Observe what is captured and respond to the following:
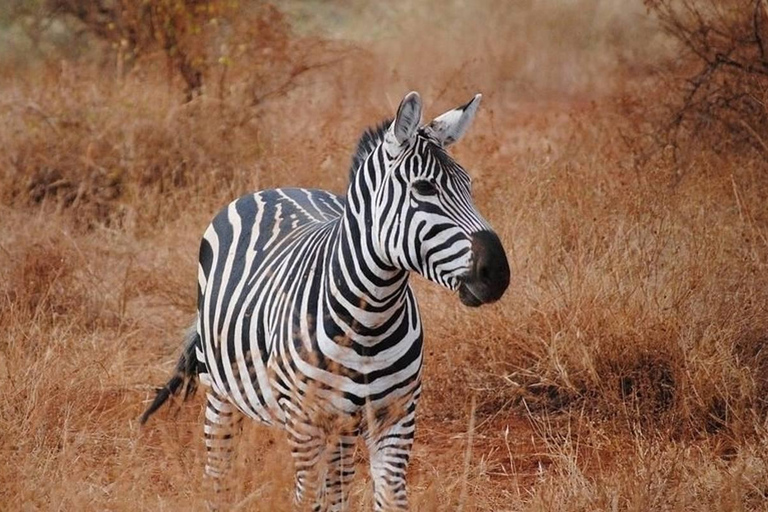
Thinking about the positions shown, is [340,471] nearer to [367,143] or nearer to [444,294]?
[367,143]

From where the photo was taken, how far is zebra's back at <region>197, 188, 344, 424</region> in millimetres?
3936

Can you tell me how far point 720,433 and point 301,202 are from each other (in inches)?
75.7

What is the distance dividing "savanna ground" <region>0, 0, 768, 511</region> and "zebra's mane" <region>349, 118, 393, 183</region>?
0.87 m

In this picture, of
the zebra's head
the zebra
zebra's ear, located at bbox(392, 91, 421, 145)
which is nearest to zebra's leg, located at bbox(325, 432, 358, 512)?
the zebra

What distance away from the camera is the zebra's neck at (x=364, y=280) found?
3.62 meters

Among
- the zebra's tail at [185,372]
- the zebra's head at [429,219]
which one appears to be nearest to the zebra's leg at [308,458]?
the zebra's head at [429,219]

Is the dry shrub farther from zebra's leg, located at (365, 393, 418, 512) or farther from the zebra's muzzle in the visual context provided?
the zebra's muzzle

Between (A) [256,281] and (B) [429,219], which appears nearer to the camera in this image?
(B) [429,219]

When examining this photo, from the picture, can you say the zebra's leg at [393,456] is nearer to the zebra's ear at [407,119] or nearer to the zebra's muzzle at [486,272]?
the zebra's muzzle at [486,272]

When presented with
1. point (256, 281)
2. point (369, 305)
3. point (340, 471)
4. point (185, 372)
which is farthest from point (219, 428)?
point (369, 305)

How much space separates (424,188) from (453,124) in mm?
314

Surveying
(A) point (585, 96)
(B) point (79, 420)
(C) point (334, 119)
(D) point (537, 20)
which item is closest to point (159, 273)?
(B) point (79, 420)

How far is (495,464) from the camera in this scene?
503 cm

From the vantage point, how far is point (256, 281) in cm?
423
